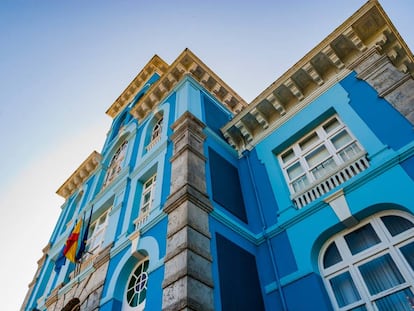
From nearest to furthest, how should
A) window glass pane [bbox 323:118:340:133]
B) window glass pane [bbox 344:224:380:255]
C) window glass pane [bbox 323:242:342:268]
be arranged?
window glass pane [bbox 344:224:380:255], window glass pane [bbox 323:242:342:268], window glass pane [bbox 323:118:340:133]

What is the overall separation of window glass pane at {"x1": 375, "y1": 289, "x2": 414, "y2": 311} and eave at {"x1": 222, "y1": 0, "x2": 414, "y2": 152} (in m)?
6.21

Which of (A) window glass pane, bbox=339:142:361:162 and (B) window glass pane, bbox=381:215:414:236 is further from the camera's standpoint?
(A) window glass pane, bbox=339:142:361:162

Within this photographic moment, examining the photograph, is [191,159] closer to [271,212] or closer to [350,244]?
[271,212]

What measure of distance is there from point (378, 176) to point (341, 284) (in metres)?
2.59

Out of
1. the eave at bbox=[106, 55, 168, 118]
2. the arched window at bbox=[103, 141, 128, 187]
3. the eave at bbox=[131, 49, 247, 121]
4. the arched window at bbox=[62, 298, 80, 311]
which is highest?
the eave at bbox=[106, 55, 168, 118]

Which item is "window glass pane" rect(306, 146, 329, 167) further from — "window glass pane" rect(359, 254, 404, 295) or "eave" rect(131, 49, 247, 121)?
"eave" rect(131, 49, 247, 121)

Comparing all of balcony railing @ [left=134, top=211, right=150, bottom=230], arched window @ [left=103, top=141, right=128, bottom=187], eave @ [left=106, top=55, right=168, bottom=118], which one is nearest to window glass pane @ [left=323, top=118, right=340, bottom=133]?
balcony railing @ [left=134, top=211, right=150, bottom=230]

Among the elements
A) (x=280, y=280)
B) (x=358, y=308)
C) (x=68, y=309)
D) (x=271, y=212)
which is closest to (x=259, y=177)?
(x=271, y=212)

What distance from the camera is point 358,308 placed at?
5.80 m

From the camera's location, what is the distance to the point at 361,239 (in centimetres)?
664

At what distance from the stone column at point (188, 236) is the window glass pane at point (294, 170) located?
2747 mm

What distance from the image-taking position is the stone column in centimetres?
561

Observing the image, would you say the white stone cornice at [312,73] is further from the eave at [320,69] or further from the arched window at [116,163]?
the arched window at [116,163]

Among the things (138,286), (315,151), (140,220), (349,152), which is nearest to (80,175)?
(140,220)
